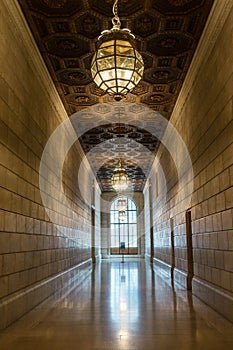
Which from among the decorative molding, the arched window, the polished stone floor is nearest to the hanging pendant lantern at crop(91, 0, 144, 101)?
the decorative molding

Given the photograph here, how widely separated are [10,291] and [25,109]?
3212 mm

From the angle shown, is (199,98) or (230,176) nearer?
(230,176)

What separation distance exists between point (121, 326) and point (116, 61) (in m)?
3.72

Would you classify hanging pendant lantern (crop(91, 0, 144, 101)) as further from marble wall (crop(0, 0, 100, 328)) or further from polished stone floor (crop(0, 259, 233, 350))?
polished stone floor (crop(0, 259, 233, 350))

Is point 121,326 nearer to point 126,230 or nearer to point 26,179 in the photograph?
point 26,179

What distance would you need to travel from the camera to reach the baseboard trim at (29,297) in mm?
5509

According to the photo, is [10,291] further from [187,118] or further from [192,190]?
[187,118]

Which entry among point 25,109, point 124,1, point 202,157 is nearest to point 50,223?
point 25,109

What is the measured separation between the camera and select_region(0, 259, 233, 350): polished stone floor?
4535mm

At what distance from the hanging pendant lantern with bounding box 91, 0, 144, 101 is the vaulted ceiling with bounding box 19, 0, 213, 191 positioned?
1877 mm

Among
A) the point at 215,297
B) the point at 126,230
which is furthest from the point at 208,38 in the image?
the point at 126,230

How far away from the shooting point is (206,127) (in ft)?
24.3

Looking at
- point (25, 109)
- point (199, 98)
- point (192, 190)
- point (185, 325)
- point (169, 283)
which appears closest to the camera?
point (185, 325)

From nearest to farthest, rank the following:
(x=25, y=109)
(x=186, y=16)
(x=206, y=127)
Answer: (x=186, y=16)
(x=25, y=109)
(x=206, y=127)
